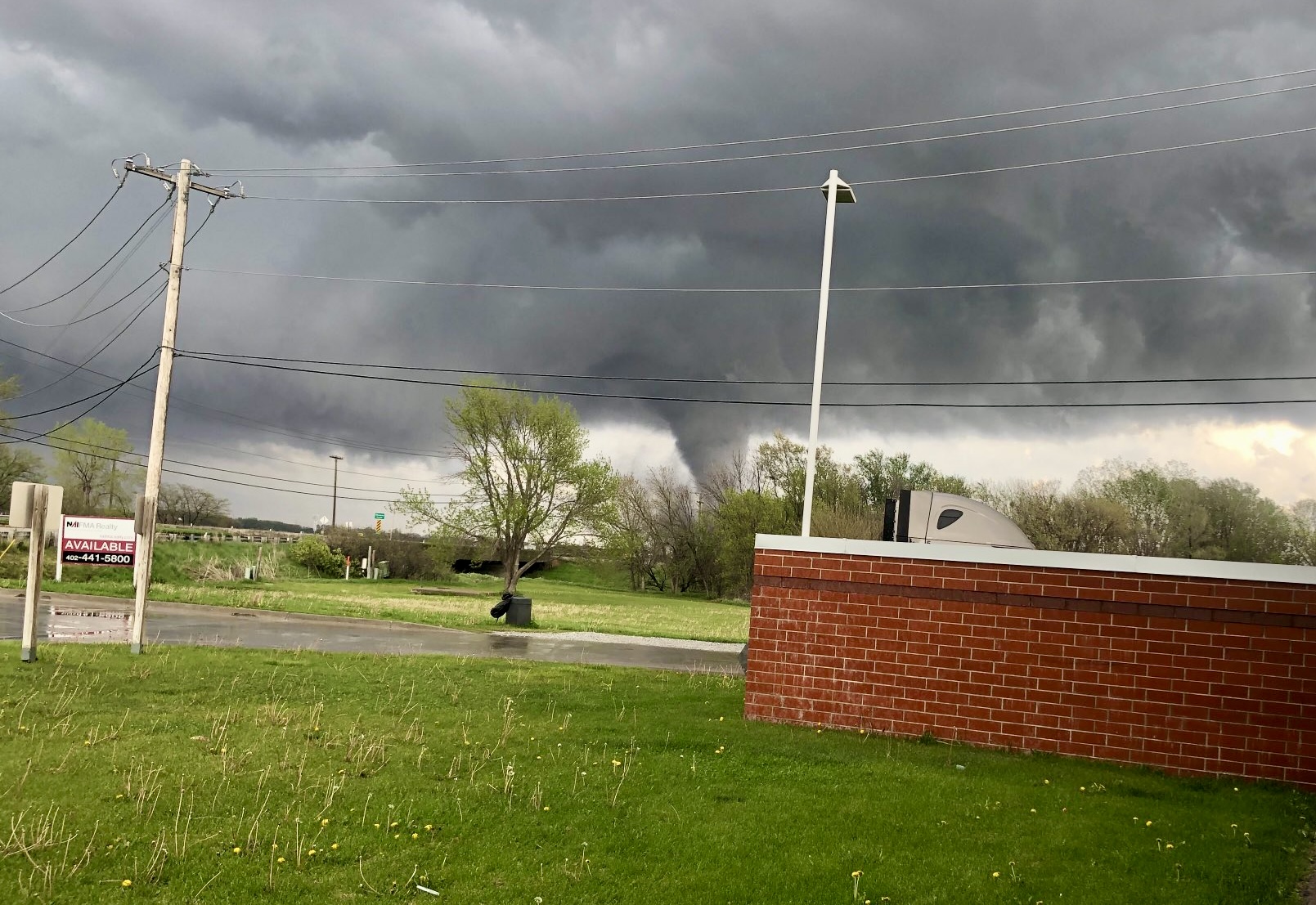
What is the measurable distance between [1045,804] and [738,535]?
58883 millimetres

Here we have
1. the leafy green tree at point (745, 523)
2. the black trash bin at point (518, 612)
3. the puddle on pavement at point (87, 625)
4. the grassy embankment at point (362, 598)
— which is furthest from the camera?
the leafy green tree at point (745, 523)

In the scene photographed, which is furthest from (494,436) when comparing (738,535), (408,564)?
(738,535)

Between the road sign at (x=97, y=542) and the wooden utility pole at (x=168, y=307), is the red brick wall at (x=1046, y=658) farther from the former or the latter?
the road sign at (x=97, y=542)

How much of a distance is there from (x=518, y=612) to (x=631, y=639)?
12.4ft

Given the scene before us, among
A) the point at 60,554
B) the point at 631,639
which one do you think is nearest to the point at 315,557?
the point at 60,554

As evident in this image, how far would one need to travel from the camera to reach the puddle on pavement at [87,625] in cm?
1775

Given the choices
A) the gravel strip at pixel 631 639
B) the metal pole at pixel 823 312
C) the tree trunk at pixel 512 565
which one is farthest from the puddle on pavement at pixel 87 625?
the tree trunk at pixel 512 565

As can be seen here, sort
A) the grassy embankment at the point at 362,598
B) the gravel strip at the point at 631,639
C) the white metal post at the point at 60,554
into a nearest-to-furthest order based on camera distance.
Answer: the gravel strip at the point at 631,639, the grassy embankment at the point at 362,598, the white metal post at the point at 60,554

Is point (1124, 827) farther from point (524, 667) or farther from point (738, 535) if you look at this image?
point (738, 535)

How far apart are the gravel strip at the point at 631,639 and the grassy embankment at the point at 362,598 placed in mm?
1293

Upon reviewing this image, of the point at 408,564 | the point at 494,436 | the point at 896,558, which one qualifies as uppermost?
the point at 494,436

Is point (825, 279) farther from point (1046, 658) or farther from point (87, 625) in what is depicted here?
point (87, 625)

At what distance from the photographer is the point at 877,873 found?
594cm

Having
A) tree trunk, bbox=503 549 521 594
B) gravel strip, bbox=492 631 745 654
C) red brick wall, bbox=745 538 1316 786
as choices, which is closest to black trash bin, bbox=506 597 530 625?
gravel strip, bbox=492 631 745 654
